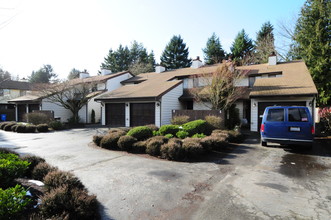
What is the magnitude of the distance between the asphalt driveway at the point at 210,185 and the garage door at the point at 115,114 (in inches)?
417

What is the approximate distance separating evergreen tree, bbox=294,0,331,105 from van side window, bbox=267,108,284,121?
14287 millimetres

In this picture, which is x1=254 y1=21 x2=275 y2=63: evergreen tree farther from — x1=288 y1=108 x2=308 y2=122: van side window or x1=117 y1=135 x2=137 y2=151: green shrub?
x1=117 y1=135 x2=137 y2=151: green shrub

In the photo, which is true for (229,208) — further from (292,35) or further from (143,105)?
(292,35)

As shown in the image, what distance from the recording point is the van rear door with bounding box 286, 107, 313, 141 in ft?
23.7

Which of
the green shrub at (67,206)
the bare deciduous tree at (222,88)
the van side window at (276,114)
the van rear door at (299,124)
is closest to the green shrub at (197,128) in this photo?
the bare deciduous tree at (222,88)

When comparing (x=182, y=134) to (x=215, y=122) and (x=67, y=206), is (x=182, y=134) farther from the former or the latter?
(x=67, y=206)

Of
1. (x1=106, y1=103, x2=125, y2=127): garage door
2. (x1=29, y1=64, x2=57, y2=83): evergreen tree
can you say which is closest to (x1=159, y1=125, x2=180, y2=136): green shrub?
(x1=106, y1=103, x2=125, y2=127): garage door

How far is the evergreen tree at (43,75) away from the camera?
56.9 meters

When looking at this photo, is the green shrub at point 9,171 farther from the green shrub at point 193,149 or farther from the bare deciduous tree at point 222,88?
A: the bare deciduous tree at point 222,88

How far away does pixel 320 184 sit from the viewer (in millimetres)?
4520

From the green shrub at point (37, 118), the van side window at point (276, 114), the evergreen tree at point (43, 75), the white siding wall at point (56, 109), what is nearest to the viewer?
the van side window at point (276, 114)

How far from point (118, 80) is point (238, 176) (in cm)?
2205

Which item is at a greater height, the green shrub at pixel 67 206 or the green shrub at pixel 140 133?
the green shrub at pixel 140 133

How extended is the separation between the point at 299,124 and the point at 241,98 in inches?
335
